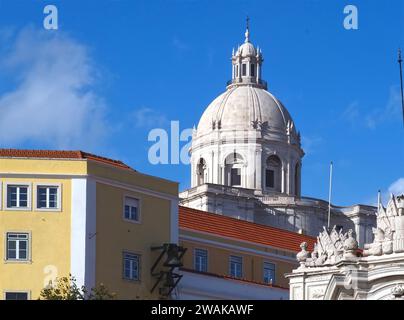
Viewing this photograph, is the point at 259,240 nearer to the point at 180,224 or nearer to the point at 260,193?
the point at 180,224

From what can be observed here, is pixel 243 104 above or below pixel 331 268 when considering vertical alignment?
above

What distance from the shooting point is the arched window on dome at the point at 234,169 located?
15250 centimetres

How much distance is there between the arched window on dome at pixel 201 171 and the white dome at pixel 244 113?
9.28ft

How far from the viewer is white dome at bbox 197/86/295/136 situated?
152000 millimetres

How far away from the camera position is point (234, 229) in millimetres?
97750

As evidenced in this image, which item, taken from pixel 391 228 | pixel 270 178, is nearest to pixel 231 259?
pixel 391 228

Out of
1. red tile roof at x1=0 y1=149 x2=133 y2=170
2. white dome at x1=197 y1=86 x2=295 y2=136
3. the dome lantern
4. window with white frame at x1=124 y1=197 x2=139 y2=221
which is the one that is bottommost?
window with white frame at x1=124 y1=197 x2=139 y2=221

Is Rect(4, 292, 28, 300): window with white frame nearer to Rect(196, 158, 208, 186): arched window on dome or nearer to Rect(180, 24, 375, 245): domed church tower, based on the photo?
Rect(180, 24, 375, 245): domed church tower

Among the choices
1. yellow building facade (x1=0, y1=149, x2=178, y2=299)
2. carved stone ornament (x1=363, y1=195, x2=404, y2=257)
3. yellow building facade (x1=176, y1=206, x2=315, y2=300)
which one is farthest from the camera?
yellow building facade (x1=176, y1=206, x2=315, y2=300)

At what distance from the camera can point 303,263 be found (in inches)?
2852

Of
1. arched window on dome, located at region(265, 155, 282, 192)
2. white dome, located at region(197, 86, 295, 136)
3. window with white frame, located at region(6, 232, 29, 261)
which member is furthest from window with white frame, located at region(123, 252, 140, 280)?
arched window on dome, located at region(265, 155, 282, 192)

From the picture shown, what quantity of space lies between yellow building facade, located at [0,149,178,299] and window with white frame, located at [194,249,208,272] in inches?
291

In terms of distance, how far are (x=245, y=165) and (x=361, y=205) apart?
11503 millimetres
